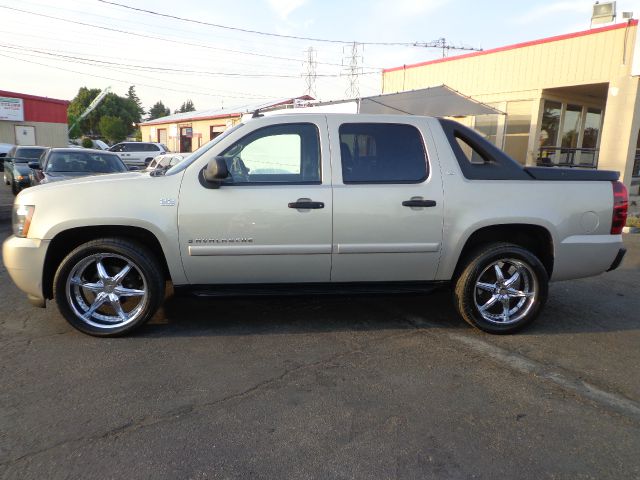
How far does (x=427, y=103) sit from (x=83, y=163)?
9.04 meters

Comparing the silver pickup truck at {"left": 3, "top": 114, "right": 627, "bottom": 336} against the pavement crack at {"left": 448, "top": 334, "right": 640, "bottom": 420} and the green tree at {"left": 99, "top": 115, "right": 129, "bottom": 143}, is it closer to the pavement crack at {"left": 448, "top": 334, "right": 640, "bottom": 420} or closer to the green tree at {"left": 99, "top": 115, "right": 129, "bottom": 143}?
the pavement crack at {"left": 448, "top": 334, "right": 640, "bottom": 420}

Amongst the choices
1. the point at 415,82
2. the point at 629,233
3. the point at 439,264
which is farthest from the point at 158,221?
the point at 415,82

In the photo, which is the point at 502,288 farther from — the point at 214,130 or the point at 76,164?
the point at 214,130

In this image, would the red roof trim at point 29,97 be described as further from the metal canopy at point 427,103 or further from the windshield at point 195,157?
the windshield at point 195,157

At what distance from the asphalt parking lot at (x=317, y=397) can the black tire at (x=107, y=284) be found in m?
0.17

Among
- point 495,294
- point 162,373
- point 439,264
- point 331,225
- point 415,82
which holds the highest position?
point 415,82

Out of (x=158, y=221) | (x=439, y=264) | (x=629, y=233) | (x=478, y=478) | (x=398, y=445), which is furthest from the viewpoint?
(x=629, y=233)

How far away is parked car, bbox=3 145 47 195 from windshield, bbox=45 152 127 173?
170 inches

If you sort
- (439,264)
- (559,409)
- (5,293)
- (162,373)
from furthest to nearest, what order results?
(5,293) → (439,264) → (162,373) → (559,409)

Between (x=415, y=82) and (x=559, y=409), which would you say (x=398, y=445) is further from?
(x=415, y=82)

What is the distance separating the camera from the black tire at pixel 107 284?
3.75m

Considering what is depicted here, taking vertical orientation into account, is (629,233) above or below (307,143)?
below

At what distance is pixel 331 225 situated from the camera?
149 inches

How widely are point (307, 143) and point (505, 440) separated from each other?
256 centimetres
